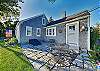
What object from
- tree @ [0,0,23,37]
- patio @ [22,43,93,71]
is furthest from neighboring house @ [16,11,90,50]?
tree @ [0,0,23,37]

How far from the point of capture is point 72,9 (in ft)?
6.51

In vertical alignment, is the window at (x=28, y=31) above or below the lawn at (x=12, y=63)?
A: above

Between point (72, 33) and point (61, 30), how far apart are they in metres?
0.20

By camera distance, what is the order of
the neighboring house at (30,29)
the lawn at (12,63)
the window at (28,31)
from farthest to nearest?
1. the window at (28,31)
2. the neighboring house at (30,29)
3. the lawn at (12,63)

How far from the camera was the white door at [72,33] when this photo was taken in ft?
7.82

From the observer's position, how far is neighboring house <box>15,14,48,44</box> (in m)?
2.17

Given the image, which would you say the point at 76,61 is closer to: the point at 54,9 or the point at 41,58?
the point at 41,58

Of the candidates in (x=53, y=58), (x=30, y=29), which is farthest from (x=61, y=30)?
(x=30, y=29)

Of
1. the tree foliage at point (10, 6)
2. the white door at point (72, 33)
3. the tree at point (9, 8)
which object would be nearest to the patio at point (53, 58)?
the white door at point (72, 33)

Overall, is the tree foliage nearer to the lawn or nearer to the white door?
the lawn

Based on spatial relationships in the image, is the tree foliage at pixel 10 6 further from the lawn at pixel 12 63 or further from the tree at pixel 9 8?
the lawn at pixel 12 63

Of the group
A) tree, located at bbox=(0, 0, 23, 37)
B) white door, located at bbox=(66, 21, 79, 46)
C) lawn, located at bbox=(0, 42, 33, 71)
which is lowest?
lawn, located at bbox=(0, 42, 33, 71)

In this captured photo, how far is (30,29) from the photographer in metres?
2.33

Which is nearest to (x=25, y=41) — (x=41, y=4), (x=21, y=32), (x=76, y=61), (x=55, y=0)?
(x=21, y=32)
